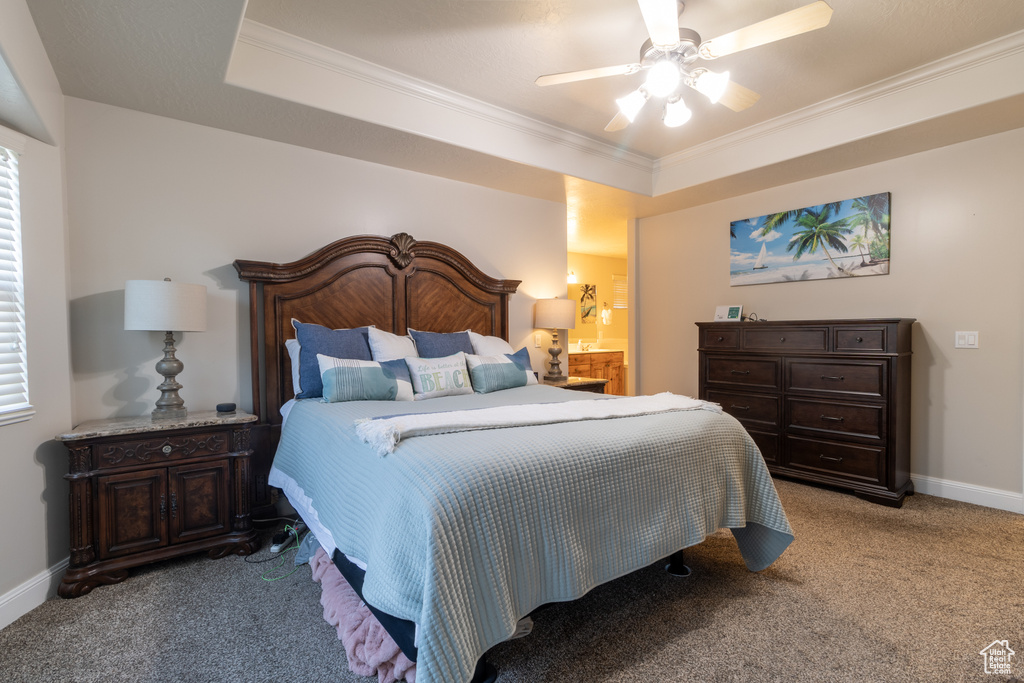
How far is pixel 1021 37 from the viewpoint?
248cm

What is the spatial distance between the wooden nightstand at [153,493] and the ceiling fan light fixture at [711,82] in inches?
108

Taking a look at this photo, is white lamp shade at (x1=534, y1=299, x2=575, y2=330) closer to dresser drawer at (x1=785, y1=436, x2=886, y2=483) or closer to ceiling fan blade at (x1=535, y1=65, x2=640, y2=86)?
dresser drawer at (x1=785, y1=436, x2=886, y2=483)

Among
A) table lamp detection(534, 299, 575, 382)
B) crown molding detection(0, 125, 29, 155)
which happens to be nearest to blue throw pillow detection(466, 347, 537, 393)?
table lamp detection(534, 299, 575, 382)

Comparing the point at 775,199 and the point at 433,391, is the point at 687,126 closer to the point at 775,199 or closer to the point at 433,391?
the point at 775,199

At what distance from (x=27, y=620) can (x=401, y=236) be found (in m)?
2.63

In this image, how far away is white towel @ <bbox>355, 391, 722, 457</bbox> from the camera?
5.40 feet

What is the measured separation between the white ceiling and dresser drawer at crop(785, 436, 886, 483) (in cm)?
203

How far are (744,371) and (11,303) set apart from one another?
4377 millimetres

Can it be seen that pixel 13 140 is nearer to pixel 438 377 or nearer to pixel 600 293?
pixel 438 377

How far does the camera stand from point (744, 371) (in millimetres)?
3857

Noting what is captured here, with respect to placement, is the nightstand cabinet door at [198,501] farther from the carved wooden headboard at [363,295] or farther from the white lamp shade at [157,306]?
the white lamp shade at [157,306]

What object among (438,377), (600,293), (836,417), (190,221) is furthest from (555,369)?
(600,293)

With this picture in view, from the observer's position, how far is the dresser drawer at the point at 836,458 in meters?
3.19

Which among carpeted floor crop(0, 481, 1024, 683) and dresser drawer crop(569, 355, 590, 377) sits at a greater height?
dresser drawer crop(569, 355, 590, 377)
